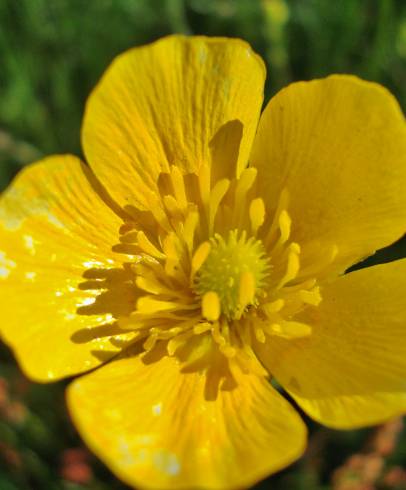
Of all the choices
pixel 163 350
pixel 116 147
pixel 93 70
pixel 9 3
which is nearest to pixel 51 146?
pixel 93 70

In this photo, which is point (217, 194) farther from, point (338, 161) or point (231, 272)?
point (338, 161)

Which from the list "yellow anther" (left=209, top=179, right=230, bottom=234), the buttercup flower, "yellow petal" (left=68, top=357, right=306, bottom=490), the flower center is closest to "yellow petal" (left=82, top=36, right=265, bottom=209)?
the buttercup flower

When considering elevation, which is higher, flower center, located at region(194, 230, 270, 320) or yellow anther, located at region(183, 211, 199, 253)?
yellow anther, located at region(183, 211, 199, 253)

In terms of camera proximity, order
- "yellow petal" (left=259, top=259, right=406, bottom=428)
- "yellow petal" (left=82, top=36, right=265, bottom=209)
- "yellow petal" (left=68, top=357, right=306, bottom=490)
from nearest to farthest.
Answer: "yellow petal" (left=68, top=357, right=306, bottom=490) < "yellow petal" (left=259, top=259, right=406, bottom=428) < "yellow petal" (left=82, top=36, right=265, bottom=209)

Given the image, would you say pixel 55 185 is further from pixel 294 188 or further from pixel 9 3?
pixel 9 3

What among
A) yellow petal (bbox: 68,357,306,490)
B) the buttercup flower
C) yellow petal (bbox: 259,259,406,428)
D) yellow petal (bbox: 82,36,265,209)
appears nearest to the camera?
yellow petal (bbox: 68,357,306,490)

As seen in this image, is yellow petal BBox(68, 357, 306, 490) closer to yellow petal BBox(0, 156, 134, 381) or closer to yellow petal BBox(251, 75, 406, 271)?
yellow petal BBox(0, 156, 134, 381)

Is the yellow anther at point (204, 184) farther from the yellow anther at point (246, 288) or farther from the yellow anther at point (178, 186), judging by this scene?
the yellow anther at point (246, 288)
